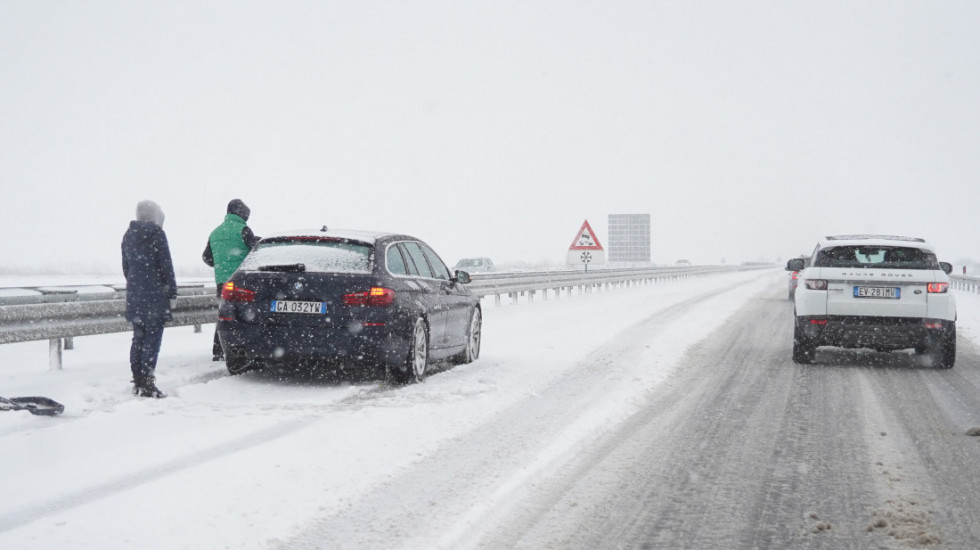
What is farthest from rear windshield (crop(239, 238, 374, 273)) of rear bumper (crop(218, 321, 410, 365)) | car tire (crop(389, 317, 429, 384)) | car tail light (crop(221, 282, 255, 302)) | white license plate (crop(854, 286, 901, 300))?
white license plate (crop(854, 286, 901, 300))

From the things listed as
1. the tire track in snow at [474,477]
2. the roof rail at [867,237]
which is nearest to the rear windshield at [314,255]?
the tire track in snow at [474,477]

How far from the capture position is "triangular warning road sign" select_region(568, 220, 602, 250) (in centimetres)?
3297

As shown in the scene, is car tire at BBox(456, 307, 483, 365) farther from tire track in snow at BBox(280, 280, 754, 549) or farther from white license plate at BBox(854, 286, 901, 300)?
white license plate at BBox(854, 286, 901, 300)

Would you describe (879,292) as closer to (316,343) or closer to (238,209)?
(316,343)

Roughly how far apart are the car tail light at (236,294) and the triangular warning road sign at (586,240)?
999 inches

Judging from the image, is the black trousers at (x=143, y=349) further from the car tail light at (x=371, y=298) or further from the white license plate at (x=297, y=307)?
the car tail light at (x=371, y=298)

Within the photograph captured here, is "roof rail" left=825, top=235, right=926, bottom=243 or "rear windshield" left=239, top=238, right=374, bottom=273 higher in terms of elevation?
"roof rail" left=825, top=235, right=926, bottom=243

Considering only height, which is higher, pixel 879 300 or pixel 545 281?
pixel 879 300

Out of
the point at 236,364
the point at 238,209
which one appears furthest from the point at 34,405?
the point at 238,209

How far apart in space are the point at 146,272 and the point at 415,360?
2596 mm

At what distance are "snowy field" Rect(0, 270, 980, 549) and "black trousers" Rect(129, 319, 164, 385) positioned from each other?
0.26 m

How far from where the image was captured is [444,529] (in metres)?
4.12

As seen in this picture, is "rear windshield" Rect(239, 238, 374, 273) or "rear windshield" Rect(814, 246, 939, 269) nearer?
"rear windshield" Rect(239, 238, 374, 273)

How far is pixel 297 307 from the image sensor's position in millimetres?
8086
